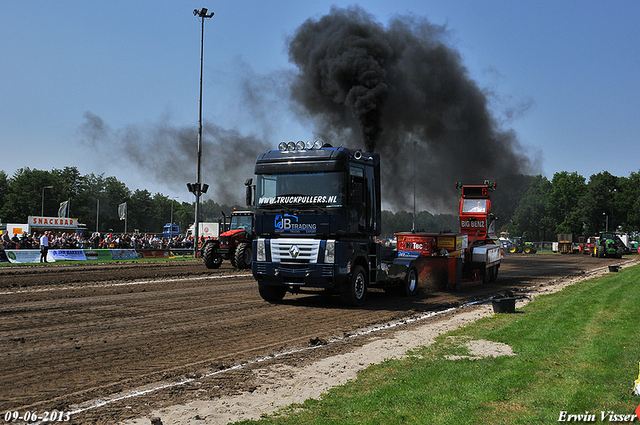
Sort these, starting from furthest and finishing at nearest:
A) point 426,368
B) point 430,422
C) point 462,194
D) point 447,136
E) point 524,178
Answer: point 524,178 < point 447,136 < point 462,194 < point 426,368 < point 430,422

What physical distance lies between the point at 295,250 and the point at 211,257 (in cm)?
1351

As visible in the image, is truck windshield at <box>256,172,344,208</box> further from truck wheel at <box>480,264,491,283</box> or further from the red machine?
truck wheel at <box>480,264,491,283</box>

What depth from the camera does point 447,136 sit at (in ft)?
95.2

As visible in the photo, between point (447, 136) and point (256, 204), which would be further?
point (447, 136)

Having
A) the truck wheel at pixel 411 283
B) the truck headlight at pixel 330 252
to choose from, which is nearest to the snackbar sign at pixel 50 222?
the truck wheel at pixel 411 283

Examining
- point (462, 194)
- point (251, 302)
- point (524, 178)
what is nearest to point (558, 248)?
point (524, 178)

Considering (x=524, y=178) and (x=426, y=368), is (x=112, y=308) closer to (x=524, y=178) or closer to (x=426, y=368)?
(x=426, y=368)

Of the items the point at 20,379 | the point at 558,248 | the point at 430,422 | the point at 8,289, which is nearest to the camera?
the point at 430,422

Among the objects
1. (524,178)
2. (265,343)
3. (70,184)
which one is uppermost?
(70,184)

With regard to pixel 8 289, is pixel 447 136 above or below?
above

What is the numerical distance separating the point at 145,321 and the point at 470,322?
6.13 meters

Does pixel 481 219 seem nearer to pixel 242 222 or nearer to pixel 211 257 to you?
pixel 242 222

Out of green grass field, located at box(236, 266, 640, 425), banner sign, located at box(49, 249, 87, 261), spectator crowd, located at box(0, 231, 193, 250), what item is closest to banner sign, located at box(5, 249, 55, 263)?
spectator crowd, located at box(0, 231, 193, 250)

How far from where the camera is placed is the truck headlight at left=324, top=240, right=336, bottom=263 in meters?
11.6
